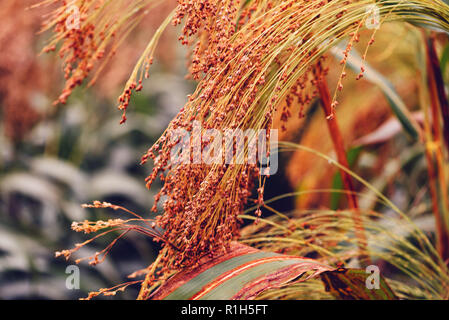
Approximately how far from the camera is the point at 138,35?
1.07 metres

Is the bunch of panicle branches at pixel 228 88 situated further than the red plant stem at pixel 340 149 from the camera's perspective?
No

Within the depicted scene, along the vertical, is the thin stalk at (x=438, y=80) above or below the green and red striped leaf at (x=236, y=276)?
above

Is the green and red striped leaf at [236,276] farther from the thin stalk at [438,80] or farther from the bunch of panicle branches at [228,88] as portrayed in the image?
the thin stalk at [438,80]

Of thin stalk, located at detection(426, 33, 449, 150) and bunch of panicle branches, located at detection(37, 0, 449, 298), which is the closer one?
bunch of panicle branches, located at detection(37, 0, 449, 298)

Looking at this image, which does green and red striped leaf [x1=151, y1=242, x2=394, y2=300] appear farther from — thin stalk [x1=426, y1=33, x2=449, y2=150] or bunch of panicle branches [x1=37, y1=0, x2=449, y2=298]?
thin stalk [x1=426, y1=33, x2=449, y2=150]

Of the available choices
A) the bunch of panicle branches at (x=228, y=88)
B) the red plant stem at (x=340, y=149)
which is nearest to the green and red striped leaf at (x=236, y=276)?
the bunch of panicle branches at (x=228, y=88)

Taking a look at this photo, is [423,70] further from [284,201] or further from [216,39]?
[216,39]

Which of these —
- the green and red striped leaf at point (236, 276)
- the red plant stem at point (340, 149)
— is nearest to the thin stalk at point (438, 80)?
the red plant stem at point (340, 149)

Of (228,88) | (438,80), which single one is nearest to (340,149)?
(438,80)

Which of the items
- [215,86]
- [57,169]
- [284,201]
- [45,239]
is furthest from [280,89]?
[57,169]

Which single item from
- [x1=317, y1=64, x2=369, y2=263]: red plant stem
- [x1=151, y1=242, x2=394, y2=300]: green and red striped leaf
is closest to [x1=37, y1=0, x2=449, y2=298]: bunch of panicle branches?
[x1=151, y1=242, x2=394, y2=300]: green and red striped leaf

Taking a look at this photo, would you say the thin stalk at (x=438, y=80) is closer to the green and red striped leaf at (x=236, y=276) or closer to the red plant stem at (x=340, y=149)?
the red plant stem at (x=340, y=149)

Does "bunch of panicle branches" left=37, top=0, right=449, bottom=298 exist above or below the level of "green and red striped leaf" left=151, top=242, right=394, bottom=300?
above

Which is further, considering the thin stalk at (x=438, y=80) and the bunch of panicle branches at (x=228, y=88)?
the thin stalk at (x=438, y=80)
